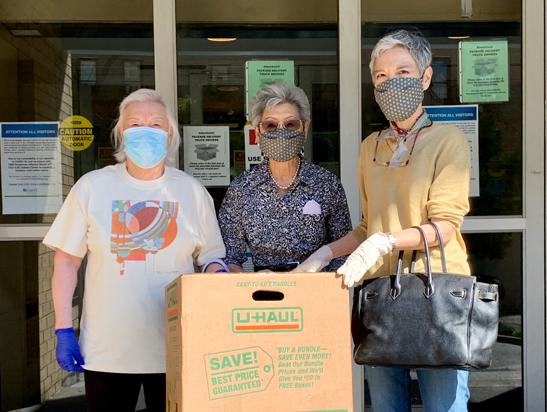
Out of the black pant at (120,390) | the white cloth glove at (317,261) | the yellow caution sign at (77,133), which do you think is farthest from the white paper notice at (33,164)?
the white cloth glove at (317,261)

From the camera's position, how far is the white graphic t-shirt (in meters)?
2.30

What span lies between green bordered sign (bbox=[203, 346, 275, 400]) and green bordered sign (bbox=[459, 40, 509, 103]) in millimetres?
2365

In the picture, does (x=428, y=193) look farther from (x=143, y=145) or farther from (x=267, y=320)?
(x=143, y=145)

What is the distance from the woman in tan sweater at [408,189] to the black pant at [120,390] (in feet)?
2.34

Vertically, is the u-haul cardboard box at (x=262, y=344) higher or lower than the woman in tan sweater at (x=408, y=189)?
lower

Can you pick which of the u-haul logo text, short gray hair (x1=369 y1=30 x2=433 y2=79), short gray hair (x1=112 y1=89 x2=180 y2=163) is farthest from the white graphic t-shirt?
short gray hair (x1=369 y1=30 x2=433 y2=79)

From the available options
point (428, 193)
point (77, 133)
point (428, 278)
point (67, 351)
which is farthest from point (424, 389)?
point (77, 133)

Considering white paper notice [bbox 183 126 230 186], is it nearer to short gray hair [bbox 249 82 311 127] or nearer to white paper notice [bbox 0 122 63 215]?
white paper notice [bbox 0 122 63 215]

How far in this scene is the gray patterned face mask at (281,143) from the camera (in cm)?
247

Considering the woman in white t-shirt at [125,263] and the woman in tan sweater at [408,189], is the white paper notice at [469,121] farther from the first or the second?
the woman in white t-shirt at [125,263]

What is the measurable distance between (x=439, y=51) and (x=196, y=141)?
150 centimetres

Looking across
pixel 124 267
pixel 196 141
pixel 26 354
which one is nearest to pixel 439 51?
pixel 196 141

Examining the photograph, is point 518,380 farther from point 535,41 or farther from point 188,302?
point 188,302

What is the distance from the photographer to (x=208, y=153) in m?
3.55
